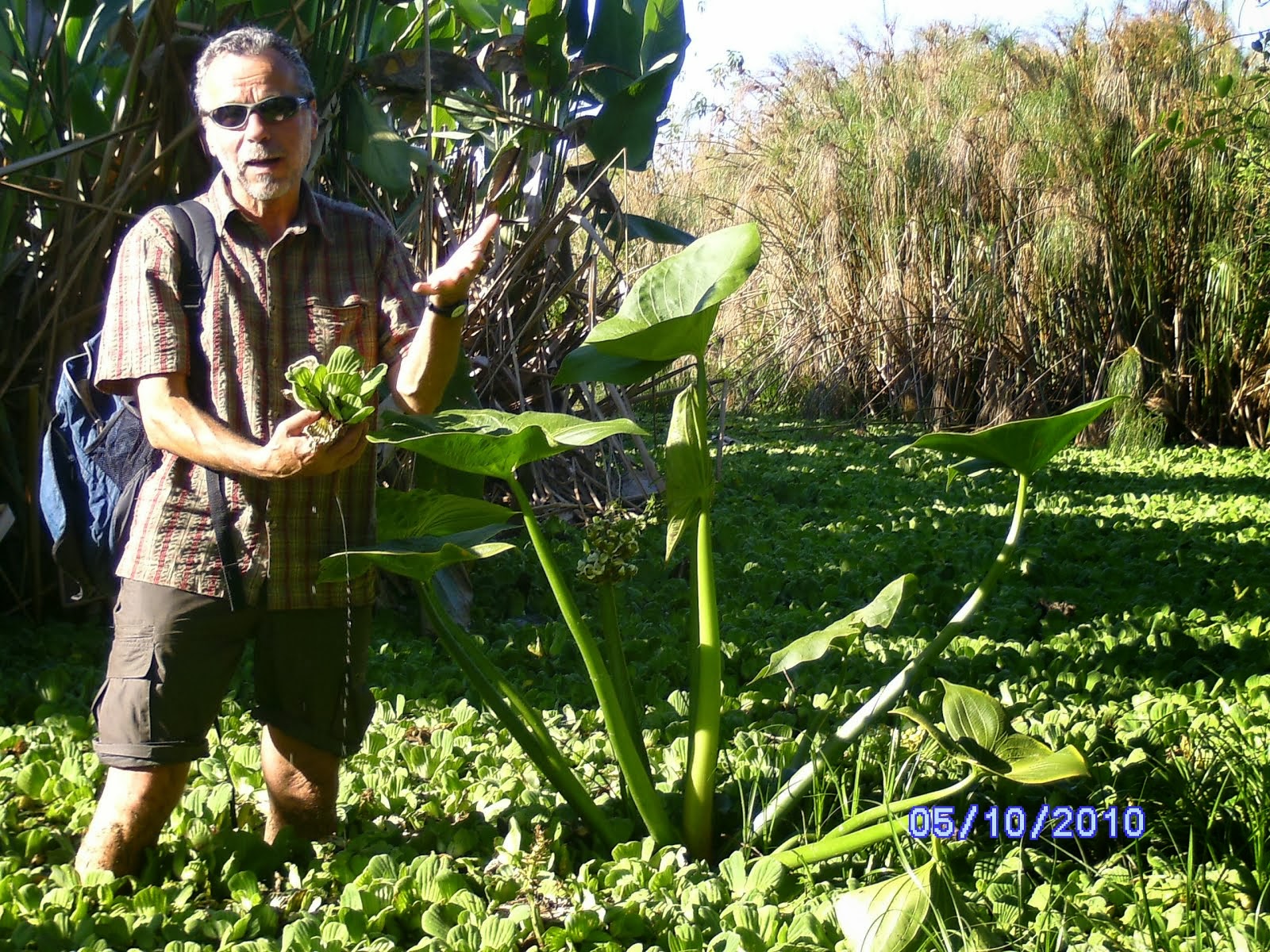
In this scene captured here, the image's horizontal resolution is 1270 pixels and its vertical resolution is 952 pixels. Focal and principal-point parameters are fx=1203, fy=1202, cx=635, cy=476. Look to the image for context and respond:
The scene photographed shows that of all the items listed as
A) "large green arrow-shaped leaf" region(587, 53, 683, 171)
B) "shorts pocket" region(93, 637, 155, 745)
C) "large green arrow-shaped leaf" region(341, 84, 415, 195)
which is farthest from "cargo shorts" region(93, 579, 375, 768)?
"large green arrow-shaped leaf" region(587, 53, 683, 171)

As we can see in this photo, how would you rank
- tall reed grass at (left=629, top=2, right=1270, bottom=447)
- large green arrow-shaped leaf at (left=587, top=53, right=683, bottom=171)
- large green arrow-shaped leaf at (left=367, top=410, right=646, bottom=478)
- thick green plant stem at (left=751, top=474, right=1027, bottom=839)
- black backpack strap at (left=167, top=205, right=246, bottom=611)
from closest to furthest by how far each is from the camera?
large green arrow-shaped leaf at (left=367, top=410, right=646, bottom=478), black backpack strap at (left=167, top=205, right=246, bottom=611), thick green plant stem at (left=751, top=474, right=1027, bottom=839), large green arrow-shaped leaf at (left=587, top=53, right=683, bottom=171), tall reed grass at (left=629, top=2, right=1270, bottom=447)

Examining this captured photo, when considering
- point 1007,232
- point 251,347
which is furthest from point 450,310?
point 1007,232

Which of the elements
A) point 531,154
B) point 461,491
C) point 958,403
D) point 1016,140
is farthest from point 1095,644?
point 1016,140

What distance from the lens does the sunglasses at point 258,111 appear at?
179cm

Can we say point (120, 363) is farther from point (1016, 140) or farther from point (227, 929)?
point (1016, 140)

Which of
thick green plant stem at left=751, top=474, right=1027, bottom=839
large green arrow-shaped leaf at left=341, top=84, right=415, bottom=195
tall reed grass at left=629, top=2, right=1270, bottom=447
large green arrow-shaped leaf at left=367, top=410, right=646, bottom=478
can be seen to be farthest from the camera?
tall reed grass at left=629, top=2, right=1270, bottom=447

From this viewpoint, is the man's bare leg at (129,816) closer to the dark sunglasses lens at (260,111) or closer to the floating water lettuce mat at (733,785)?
the floating water lettuce mat at (733,785)

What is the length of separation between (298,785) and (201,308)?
849 millimetres

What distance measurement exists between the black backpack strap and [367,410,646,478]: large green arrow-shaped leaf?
0.98ft

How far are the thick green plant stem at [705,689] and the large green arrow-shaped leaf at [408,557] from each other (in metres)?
0.34

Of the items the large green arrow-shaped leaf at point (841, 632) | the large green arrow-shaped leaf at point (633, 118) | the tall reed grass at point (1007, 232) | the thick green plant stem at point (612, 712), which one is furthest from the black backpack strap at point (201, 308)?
the tall reed grass at point (1007, 232)

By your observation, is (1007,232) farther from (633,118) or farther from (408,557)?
(408,557)

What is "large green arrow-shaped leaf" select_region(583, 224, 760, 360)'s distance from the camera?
1.88 m

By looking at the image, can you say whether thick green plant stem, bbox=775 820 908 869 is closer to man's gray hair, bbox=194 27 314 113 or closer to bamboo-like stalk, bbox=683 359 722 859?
bamboo-like stalk, bbox=683 359 722 859
